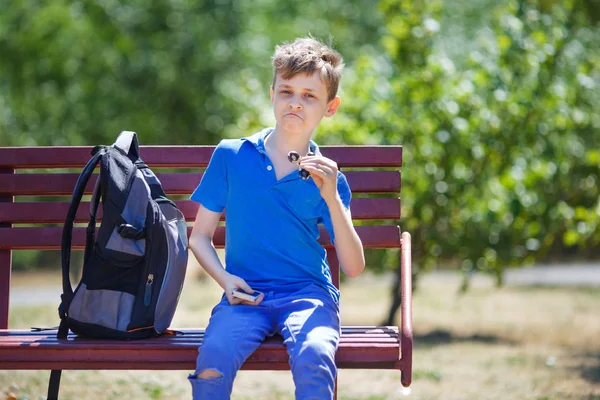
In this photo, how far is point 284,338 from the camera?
3215 mm

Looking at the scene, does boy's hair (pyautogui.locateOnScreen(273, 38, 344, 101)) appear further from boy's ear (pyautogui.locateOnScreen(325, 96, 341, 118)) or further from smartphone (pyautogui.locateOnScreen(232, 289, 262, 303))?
smartphone (pyautogui.locateOnScreen(232, 289, 262, 303))

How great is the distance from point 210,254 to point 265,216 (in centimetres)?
24

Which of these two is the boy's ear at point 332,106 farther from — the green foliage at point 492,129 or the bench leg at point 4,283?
the green foliage at point 492,129

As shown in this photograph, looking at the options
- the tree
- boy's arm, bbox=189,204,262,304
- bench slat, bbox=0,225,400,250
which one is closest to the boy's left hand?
boy's arm, bbox=189,204,262,304

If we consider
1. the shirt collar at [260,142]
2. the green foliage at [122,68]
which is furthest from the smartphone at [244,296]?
the green foliage at [122,68]

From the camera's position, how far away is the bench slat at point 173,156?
4004 mm

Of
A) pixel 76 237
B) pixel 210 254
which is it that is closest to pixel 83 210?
pixel 76 237

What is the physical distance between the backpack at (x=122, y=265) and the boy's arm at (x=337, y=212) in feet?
1.90

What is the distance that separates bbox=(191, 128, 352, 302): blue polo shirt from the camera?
137 inches

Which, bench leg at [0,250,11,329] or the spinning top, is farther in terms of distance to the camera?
bench leg at [0,250,11,329]

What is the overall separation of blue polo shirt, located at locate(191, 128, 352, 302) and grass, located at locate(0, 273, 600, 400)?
59cm

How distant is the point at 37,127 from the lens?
13.5m

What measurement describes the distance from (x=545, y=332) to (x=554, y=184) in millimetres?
1310

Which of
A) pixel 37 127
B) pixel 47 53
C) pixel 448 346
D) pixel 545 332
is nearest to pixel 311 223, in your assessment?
pixel 448 346
